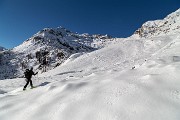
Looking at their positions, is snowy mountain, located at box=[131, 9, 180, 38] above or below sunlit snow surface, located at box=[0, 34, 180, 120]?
above

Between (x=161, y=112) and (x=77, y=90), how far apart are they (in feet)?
12.3

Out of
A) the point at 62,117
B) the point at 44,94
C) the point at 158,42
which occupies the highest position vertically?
the point at 158,42

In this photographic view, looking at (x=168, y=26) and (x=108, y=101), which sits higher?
(x=168, y=26)

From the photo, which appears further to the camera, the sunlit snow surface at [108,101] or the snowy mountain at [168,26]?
the snowy mountain at [168,26]

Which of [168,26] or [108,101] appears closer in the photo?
[108,101]

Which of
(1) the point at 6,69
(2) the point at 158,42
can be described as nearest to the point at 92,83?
(2) the point at 158,42

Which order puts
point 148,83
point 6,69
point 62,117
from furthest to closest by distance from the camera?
point 6,69 < point 148,83 < point 62,117

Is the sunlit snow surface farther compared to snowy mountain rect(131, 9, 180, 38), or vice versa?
snowy mountain rect(131, 9, 180, 38)

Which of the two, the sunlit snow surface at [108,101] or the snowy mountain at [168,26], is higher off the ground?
the snowy mountain at [168,26]

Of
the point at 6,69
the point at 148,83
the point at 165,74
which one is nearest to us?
the point at 148,83

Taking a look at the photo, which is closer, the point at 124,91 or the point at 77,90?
the point at 124,91

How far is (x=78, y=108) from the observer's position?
6.72 meters

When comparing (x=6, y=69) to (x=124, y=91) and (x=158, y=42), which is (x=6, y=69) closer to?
(x=158, y=42)

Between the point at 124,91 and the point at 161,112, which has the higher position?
the point at 124,91
